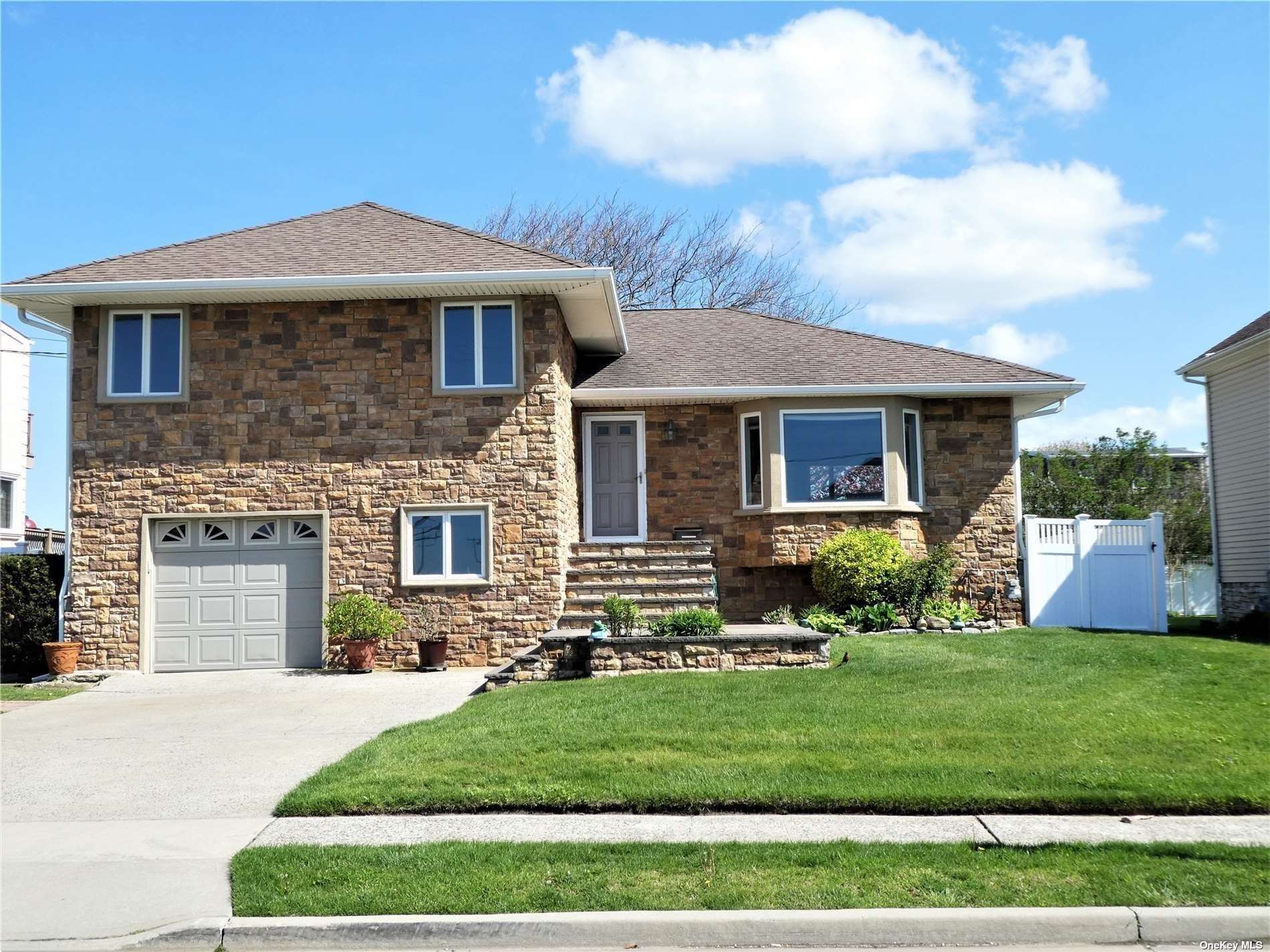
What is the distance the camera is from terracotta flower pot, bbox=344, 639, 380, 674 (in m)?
14.6

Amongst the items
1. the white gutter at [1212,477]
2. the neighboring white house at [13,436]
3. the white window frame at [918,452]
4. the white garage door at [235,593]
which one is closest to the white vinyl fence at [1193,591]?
the white gutter at [1212,477]

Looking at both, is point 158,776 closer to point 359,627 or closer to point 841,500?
point 359,627

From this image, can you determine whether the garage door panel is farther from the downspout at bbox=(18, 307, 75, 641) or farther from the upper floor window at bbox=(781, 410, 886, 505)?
the upper floor window at bbox=(781, 410, 886, 505)

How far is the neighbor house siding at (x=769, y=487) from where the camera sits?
17391 millimetres

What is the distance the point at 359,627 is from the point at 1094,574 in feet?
36.0

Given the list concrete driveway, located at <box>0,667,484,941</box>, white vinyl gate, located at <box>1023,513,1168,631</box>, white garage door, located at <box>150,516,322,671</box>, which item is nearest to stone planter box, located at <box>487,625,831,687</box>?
concrete driveway, located at <box>0,667,484,941</box>

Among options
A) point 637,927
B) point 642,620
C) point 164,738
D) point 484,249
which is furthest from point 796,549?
point 637,927

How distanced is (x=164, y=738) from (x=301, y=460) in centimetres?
569

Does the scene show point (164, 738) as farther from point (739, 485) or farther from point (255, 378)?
point (739, 485)

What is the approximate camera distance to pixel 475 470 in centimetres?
1538

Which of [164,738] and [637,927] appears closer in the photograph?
[637,927]

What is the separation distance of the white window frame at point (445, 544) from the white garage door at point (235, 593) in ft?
4.02

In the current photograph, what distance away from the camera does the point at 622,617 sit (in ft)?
44.1

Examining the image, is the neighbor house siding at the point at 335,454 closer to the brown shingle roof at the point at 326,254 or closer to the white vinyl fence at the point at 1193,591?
the brown shingle roof at the point at 326,254
